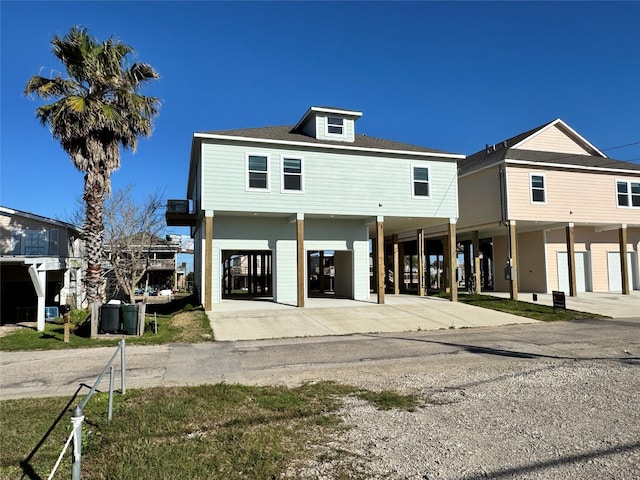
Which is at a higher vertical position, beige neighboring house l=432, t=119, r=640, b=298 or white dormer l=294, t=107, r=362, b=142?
white dormer l=294, t=107, r=362, b=142

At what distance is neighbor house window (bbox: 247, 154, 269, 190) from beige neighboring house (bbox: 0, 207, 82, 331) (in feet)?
25.1

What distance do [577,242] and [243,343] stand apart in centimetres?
2222

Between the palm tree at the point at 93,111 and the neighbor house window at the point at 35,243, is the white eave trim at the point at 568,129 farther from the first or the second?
the neighbor house window at the point at 35,243

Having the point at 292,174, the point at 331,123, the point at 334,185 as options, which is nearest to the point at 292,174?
the point at 292,174

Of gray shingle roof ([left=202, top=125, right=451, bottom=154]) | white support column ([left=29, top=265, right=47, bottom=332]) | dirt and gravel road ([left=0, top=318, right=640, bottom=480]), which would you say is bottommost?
dirt and gravel road ([left=0, top=318, right=640, bottom=480])

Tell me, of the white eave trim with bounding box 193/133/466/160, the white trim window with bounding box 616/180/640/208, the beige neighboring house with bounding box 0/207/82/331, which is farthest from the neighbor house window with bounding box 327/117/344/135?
the white trim window with bounding box 616/180/640/208

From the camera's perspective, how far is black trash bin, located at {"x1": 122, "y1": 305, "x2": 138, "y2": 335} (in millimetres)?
12125

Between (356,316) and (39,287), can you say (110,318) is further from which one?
(356,316)

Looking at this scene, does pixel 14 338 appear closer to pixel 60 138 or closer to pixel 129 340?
pixel 129 340

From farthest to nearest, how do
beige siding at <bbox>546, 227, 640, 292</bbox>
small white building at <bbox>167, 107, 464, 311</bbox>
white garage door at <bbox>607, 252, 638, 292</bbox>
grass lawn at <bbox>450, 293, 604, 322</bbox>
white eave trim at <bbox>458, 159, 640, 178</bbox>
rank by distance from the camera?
1. white garage door at <bbox>607, 252, 638, 292</bbox>
2. beige siding at <bbox>546, 227, 640, 292</bbox>
3. white eave trim at <bbox>458, 159, 640, 178</bbox>
4. small white building at <bbox>167, 107, 464, 311</bbox>
5. grass lawn at <bbox>450, 293, 604, 322</bbox>

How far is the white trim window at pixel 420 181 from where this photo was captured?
19.5 m

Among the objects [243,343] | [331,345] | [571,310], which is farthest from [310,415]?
[571,310]

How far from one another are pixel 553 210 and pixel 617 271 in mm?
7982

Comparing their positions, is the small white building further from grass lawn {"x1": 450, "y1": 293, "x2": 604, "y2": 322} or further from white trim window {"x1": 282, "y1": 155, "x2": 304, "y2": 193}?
grass lawn {"x1": 450, "y1": 293, "x2": 604, "y2": 322}
